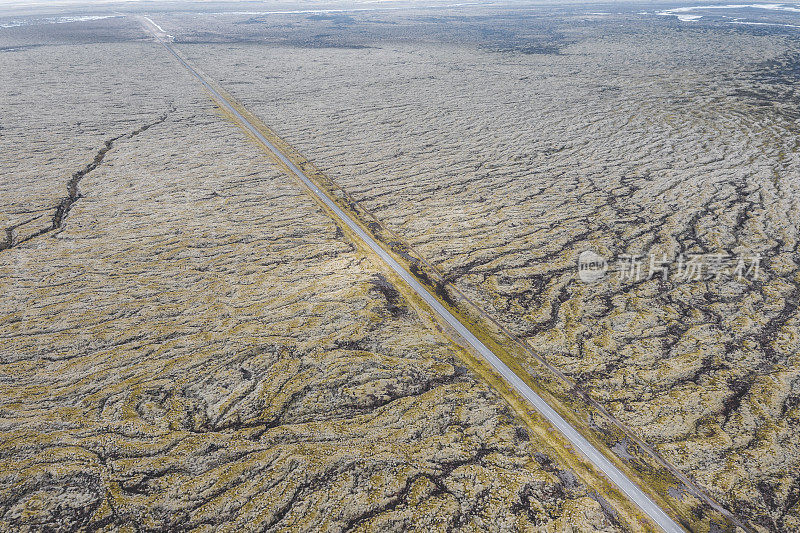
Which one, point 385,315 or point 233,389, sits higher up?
point 385,315

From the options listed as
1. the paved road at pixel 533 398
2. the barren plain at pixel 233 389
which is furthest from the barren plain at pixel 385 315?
the paved road at pixel 533 398
